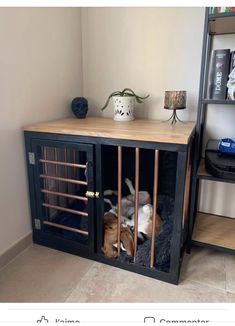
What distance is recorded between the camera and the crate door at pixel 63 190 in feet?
4.53

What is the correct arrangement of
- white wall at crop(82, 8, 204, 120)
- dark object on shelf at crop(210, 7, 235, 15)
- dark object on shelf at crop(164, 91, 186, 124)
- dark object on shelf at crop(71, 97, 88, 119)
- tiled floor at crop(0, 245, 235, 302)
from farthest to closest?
dark object on shelf at crop(71, 97, 88, 119)
white wall at crop(82, 8, 204, 120)
dark object on shelf at crop(164, 91, 186, 124)
tiled floor at crop(0, 245, 235, 302)
dark object on shelf at crop(210, 7, 235, 15)

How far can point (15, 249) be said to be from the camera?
58.8 inches

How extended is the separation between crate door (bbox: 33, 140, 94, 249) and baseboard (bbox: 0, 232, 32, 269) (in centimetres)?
10

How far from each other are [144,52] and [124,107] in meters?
0.41

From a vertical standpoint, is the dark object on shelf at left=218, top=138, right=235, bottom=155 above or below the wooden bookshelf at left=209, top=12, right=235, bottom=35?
Answer: below

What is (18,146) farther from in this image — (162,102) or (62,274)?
(162,102)

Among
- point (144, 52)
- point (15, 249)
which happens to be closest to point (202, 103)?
point (144, 52)

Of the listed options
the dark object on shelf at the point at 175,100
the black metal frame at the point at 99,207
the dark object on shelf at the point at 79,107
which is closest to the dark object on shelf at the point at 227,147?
the black metal frame at the point at 99,207

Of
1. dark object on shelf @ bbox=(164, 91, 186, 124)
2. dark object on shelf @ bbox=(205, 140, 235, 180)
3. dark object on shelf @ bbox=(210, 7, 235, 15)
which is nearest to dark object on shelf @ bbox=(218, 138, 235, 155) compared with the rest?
dark object on shelf @ bbox=(205, 140, 235, 180)

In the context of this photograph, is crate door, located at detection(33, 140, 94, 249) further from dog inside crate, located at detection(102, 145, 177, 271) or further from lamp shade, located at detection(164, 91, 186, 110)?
lamp shade, located at detection(164, 91, 186, 110)

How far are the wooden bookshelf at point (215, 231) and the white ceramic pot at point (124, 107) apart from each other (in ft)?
2.70

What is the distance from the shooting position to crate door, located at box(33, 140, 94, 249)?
54.4 inches

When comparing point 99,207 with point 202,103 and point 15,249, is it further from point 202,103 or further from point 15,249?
point 202,103
